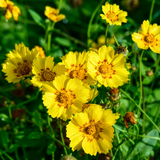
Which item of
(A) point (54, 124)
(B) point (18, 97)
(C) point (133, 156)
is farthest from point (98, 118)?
(B) point (18, 97)

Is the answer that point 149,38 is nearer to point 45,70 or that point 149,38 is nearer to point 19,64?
point 45,70

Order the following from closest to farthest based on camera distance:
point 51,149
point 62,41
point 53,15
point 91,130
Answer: point 91,130, point 51,149, point 53,15, point 62,41

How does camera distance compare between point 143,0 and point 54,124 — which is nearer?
point 54,124

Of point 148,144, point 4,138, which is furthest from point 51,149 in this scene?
point 148,144

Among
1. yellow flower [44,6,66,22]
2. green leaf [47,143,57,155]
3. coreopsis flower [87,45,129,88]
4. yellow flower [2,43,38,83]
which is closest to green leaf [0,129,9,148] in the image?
green leaf [47,143,57,155]

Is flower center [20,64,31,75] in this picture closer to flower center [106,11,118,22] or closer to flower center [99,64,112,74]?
flower center [99,64,112,74]

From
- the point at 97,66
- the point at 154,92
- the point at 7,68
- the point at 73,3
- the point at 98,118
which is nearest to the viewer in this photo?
the point at 98,118

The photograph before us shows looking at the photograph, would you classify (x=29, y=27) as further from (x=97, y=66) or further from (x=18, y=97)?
(x=97, y=66)

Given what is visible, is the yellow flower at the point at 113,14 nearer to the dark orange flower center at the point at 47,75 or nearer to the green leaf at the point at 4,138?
the dark orange flower center at the point at 47,75

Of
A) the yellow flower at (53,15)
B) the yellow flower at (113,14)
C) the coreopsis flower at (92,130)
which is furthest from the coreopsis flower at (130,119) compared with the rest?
the yellow flower at (53,15)
